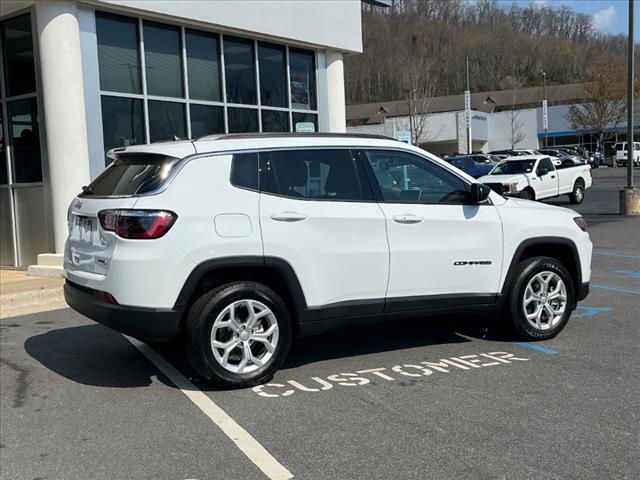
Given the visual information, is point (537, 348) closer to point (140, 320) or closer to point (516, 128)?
point (140, 320)

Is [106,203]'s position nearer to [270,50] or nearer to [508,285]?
[508,285]

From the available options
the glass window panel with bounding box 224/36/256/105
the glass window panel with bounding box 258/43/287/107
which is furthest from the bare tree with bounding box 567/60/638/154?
the glass window panel with bounding box 224/36/256/105

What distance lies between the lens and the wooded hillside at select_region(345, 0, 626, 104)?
356 feet

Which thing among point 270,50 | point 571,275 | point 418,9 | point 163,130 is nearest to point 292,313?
point 571,275

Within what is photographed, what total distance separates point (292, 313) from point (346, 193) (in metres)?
1.05

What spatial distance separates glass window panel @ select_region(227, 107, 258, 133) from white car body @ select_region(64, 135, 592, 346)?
8206mm

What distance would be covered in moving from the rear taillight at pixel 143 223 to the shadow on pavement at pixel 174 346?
4.31 ft

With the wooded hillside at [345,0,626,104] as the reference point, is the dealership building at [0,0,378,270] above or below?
below

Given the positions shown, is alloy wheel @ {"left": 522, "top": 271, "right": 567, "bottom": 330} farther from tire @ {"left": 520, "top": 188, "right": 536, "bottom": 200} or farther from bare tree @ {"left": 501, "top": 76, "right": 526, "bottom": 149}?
bare tree @ {"left": 501, "top": 76, "right": 526, "bottom": 149}

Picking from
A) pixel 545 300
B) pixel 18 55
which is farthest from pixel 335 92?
pixel 545 300

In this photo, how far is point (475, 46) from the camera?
125750 millimetres

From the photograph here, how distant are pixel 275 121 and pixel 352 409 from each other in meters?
10.5

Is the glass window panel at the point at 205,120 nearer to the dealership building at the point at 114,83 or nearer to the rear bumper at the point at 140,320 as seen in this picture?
Result: the dealership building at the point at 114,83

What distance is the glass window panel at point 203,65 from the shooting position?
1265cm
